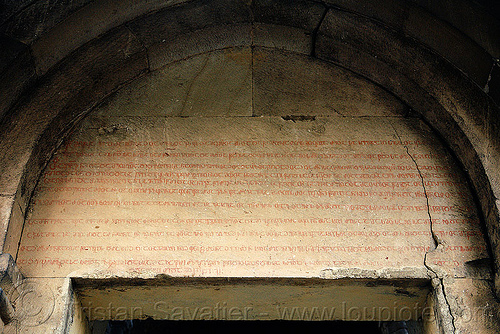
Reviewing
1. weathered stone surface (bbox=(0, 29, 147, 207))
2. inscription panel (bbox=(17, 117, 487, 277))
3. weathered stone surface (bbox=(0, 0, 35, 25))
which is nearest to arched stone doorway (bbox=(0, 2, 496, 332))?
weathered stone surface (bbox=(0, 29, 147, 207))

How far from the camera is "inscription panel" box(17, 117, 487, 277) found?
9.53 ft

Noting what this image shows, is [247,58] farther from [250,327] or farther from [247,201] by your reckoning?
[250,327]

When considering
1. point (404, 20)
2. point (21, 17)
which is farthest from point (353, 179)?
point (21, 17)

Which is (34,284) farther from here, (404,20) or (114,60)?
(404,20)

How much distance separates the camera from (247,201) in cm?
310

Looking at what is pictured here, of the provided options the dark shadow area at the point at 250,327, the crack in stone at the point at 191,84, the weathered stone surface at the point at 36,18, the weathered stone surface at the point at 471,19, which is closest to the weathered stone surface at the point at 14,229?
the weathered stone surface at the point at 36,18

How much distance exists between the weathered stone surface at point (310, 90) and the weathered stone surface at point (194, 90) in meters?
0.11

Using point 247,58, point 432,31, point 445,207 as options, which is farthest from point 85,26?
point 445,207

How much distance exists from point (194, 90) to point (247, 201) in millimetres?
906

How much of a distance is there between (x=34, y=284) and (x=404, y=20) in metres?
2.80

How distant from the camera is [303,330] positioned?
5.00m

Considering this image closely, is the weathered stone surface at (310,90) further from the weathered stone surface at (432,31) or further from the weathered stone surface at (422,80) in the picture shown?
the weathered stone surface at (432,31)

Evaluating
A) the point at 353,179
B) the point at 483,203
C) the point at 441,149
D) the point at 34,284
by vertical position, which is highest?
the point at 441,149

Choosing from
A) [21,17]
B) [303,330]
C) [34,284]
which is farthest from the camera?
[303,330]
